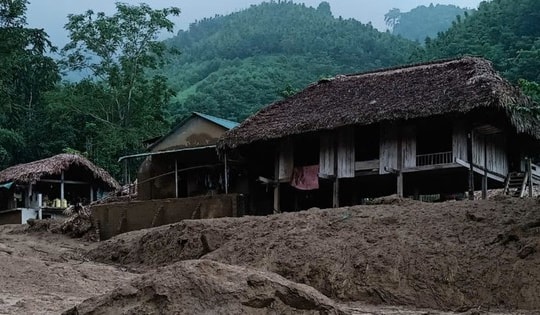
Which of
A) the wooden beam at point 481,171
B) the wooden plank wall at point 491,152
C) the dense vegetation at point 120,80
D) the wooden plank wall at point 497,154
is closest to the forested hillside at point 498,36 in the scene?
the dense vegetation at point 120,80

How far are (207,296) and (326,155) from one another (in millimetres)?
15411

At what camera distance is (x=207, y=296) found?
15.8ft

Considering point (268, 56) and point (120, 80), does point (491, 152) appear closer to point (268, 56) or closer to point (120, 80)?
point (120, 80)

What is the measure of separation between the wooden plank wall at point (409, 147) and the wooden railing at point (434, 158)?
205 mm

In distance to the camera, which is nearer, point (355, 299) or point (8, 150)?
point (355, 299)

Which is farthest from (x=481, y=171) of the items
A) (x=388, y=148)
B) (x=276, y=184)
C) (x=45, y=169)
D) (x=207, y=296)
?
(x=45, y=169)

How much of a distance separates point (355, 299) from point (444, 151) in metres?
10.9

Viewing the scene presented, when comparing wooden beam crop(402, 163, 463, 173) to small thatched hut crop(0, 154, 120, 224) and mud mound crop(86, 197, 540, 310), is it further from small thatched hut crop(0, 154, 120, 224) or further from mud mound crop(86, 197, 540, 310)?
small thatched hut crop(0, 154, 120, 224)

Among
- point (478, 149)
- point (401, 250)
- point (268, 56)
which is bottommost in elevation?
point (401, 250)

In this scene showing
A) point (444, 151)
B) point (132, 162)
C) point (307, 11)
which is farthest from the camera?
point (307, 11)

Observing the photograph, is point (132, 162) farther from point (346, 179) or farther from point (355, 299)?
point (355, 299)

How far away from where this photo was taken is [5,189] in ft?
98.5

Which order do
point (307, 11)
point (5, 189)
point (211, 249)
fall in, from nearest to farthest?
1. point (211, 249)
2. point (5, 189)
3. point (307, 11)

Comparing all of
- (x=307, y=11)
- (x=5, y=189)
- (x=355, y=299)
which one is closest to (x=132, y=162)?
(x=5, y=189)
